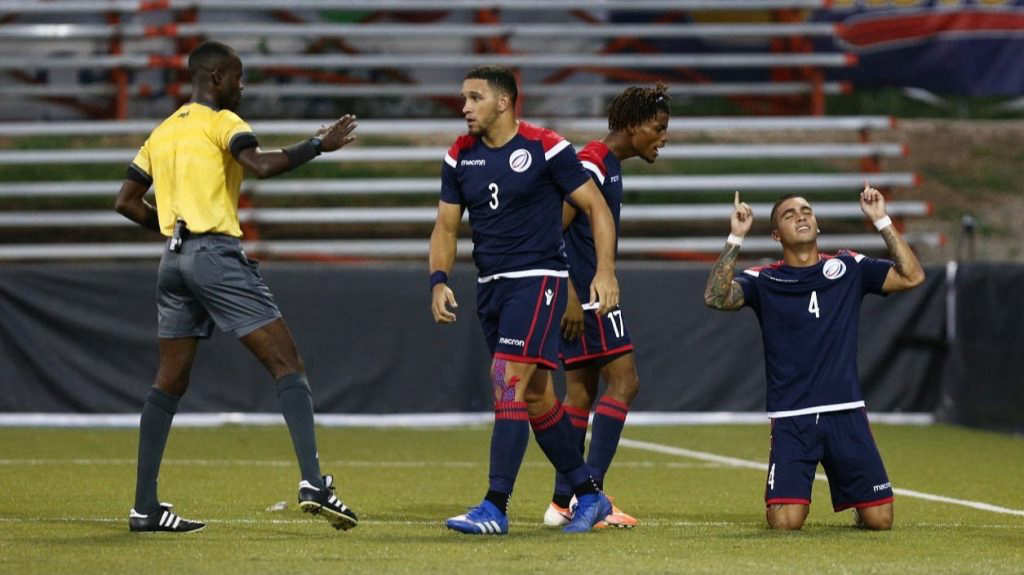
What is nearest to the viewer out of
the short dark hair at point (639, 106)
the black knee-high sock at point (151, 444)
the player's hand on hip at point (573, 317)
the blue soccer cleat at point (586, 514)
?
the black knee-high sock at point (151, 444)

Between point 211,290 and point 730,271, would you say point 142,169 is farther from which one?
point 730,271

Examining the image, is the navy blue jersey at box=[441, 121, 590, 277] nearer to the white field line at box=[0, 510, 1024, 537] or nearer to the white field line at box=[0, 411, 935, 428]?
the white field line at box=[0, 510, 1024, 537]

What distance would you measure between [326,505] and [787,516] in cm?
207

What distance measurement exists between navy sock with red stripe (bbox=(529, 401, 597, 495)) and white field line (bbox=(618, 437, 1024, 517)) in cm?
236

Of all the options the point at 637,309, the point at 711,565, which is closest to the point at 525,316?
the point at 711,565

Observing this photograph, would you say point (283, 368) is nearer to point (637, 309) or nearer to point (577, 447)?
point (577, 447)

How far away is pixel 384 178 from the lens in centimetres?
2056

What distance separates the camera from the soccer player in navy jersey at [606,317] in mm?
8234

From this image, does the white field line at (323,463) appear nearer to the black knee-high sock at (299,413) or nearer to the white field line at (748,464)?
the white field line at (748,464)

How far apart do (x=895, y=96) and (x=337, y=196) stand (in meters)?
8.09

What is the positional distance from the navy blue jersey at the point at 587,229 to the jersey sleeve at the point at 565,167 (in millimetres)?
686

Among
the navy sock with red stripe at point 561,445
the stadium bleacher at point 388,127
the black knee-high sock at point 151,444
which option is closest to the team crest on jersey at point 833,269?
the navy sock with red stripe at point 561,445

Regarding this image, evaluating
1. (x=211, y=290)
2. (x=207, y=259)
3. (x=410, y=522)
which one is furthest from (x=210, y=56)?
(x=410, y=522)

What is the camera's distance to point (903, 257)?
793 cm
